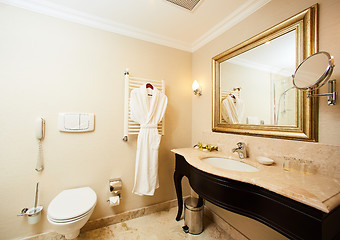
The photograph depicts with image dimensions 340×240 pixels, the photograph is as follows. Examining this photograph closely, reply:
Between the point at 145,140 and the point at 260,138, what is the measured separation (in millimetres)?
1255

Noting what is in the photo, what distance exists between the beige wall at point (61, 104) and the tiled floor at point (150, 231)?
0.59 feet

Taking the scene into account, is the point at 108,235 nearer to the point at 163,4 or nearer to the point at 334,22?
the point at 163,4

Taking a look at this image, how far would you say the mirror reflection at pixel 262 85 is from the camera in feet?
4.04

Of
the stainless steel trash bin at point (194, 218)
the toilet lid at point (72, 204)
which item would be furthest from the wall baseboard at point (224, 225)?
the toilet lid at point (72, 204)

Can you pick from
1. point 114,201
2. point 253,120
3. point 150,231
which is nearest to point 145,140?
point 114,201

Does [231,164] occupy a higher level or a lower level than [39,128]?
lower

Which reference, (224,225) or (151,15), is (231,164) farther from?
(151,15)

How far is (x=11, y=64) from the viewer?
1.44 metres

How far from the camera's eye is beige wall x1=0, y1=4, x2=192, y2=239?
4.71ft

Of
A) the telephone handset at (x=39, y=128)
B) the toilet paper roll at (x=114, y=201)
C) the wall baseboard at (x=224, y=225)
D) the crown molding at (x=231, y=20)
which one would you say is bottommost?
the wall baseboard at (x=224, y=225)

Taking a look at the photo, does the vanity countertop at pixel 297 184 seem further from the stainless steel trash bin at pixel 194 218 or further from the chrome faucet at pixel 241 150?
the stainless steel trash bin at pixel 194 218

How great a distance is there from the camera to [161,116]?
1.92 meters

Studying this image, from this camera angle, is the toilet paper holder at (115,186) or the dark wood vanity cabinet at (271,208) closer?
the dark wood vanity cabinet at (271,208)

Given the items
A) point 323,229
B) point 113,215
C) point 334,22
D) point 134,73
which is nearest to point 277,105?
point 334,22
